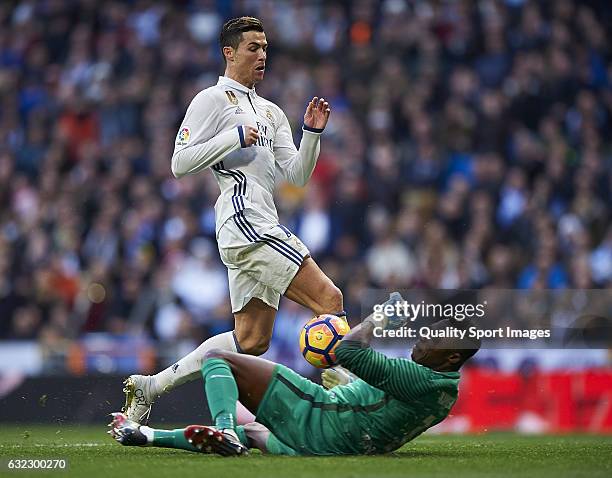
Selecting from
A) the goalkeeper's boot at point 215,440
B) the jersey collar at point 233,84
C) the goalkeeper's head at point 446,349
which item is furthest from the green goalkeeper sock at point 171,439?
the jersey collar at point 233,84

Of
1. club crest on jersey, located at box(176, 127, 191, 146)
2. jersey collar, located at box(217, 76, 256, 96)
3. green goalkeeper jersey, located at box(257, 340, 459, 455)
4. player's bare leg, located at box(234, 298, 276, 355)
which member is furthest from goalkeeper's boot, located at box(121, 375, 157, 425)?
jersey collar, located at box(217, 76, 256, 96)

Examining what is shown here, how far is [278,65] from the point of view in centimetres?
1700

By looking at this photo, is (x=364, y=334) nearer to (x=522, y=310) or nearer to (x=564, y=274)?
(x=522, y=310)

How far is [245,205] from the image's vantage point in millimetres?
7723

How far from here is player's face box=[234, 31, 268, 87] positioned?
8.08m

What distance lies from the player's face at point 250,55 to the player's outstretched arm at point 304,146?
429 mm

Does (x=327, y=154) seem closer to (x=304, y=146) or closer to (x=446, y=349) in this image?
(x=304, y=146)

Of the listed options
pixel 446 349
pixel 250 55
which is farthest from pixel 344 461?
pixel 250 55

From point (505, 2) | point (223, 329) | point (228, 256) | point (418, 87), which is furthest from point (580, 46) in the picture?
point (228, 256)

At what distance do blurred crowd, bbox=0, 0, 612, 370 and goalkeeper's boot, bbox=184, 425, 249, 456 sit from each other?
635 centimetres

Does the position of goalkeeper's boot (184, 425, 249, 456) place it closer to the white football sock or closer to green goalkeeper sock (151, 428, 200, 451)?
green goalkeeper sock (151, 428, 200, 451)

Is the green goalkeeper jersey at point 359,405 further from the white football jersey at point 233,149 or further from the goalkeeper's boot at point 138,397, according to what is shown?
the white football jersey at point 233,149

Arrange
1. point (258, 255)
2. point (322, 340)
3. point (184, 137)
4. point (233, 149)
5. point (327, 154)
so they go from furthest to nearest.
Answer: point (327, 154), point (184, 137), point (258, 255), point (233, 149), point (322, 340)

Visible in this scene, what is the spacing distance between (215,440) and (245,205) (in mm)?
1879
